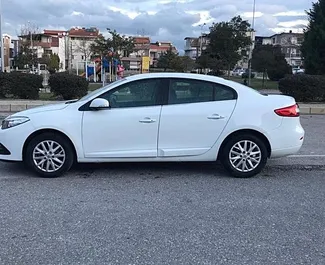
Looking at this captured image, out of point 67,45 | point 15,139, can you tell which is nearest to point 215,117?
point 15,139

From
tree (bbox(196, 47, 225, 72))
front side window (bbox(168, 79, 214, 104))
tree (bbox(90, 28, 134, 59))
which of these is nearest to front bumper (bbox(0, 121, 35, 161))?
front side window (bbox(168, 79, 214, 104))

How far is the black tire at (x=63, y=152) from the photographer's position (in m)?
5.27

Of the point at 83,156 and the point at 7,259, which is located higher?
the point at 83,156

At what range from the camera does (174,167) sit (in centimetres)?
605

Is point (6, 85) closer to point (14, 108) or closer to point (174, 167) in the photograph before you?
point (14, 108)

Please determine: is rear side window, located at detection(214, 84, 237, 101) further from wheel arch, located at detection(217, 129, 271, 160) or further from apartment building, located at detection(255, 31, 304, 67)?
apartment building, located at detection(255, 31, 304, 67)

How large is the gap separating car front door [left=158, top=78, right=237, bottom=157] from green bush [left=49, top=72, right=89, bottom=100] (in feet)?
28.2

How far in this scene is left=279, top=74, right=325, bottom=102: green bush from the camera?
13883 mm

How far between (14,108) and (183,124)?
852 cm

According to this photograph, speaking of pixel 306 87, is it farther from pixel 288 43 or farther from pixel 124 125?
pixel 288 43

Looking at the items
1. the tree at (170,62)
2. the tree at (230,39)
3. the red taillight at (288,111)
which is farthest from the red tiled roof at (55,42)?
the red taillight at (288,111)

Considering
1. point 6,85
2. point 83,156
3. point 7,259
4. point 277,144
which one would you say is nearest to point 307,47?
point 6,85

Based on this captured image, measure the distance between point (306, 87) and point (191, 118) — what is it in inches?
386

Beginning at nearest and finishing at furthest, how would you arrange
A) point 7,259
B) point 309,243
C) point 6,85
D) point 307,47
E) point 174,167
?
point 7,259
point 309,243
point 174,167
point 6,85
point 307,47
